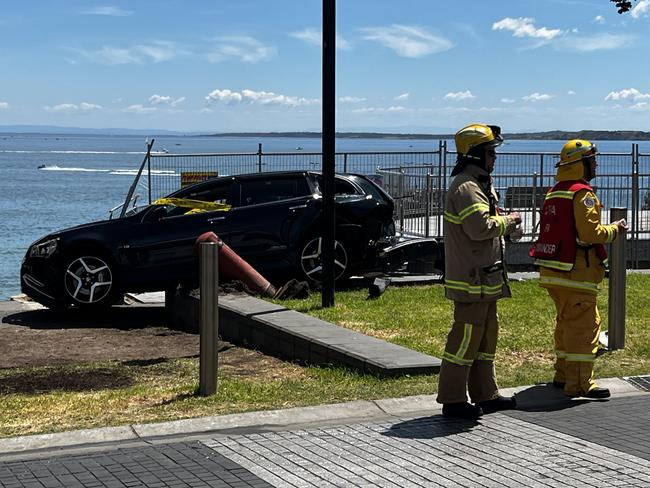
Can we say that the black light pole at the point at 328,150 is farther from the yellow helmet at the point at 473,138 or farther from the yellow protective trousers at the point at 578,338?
the yellow helmet at the point at 473,138

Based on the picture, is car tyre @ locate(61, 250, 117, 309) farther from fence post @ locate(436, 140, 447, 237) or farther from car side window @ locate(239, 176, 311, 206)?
fence post @ locate(436, 140, 447, 237)

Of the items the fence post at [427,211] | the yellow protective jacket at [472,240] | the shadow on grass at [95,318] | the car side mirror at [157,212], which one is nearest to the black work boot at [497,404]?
the yellow protective jacket at [472,240]

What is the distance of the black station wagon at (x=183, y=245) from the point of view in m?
13.6

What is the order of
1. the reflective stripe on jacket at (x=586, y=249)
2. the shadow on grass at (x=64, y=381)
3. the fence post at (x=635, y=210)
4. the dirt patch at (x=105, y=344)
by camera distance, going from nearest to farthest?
the reflective stripe on jacket at (x=586, y=249)
the shadow on grass at (x=64, y=381)
the dirt patch at (x=105, y=344)
the fence post at (x=635, y=210)

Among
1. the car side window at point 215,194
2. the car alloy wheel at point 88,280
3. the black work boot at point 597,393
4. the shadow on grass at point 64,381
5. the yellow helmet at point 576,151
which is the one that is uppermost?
the yellow helmet at point 576,151

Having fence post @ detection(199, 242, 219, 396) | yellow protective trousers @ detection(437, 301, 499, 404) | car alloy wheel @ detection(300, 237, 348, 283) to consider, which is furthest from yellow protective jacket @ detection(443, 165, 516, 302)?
car alloy wheel @ detection(300, 237, 348, 283)

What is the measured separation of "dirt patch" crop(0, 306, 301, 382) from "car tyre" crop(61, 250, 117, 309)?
24 centimetres

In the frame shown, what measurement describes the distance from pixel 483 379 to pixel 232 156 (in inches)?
493

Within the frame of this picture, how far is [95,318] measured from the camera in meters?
13.6

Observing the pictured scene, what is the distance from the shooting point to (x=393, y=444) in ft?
21.7

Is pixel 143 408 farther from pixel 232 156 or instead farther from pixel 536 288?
pixel 232 156

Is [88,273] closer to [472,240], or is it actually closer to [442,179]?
[442,179]

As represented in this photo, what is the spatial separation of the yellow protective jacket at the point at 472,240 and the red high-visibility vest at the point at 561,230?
81 cm

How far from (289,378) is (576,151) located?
291cm
